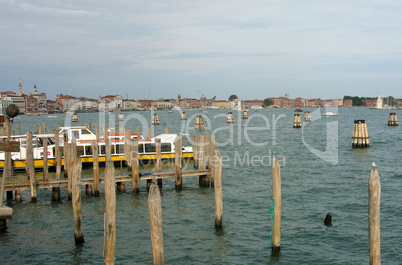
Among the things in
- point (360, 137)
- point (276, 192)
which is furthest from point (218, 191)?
point (360, 137)

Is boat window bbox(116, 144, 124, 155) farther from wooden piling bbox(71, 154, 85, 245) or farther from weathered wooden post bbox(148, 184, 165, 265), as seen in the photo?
weathered wooden post bbox(148, 184, 165, 265)

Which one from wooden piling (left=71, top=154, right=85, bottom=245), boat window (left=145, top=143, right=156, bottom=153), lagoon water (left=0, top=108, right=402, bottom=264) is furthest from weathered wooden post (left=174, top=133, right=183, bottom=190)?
boat window (left=145, top=143, right=156, bottom=153)

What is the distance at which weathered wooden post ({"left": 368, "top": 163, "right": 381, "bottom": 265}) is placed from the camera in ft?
27.3

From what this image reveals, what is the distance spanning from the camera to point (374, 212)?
8.43 metres

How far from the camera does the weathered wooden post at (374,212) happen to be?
832 cm

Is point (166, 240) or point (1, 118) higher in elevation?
point (1, 118)

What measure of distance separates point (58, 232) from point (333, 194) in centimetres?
1221

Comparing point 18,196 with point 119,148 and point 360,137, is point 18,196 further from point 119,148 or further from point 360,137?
point 360,137

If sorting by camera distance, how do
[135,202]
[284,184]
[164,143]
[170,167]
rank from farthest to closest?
1. [164,143]
2. [170,167]
3. [284,184]
4. [135,202]

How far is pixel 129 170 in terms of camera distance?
23.9 m

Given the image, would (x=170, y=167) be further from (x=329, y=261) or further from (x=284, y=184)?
(x=329, y=261)

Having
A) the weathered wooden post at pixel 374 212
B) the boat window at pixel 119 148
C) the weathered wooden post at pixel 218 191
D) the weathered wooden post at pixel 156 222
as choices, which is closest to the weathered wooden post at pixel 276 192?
the weathered wooden post at pixel 218 191

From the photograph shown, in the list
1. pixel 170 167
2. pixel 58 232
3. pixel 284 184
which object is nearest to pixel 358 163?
pixel 284 184

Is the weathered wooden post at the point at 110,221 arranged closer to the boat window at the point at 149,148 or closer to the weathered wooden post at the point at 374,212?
the weathered wooden post at the point at 374,212
